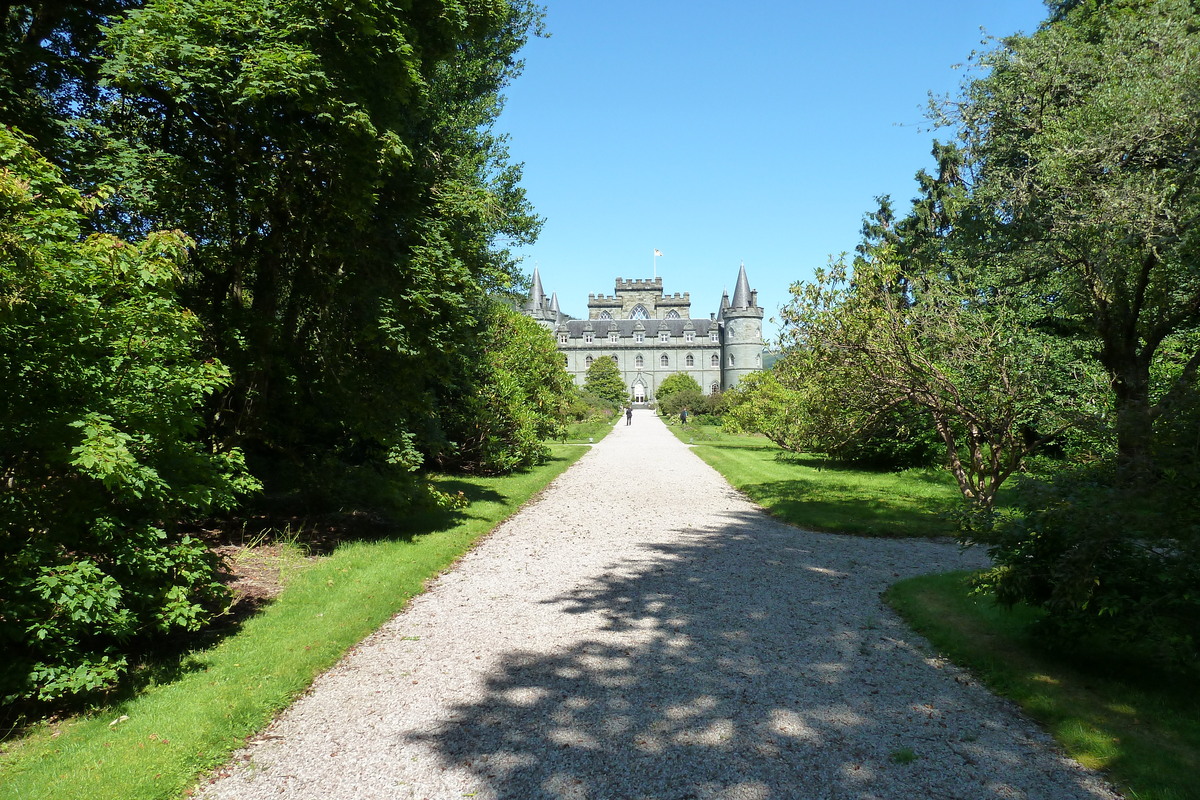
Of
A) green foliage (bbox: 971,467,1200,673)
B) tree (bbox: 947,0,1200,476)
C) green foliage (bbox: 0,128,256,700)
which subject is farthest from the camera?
tree (bbox: 947,0,1200,476)

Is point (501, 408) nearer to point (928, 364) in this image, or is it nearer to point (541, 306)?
point (928, 364)

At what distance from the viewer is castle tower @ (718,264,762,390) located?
92250mm

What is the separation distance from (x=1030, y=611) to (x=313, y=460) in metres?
8.62

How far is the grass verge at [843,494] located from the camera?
10539 millimetres

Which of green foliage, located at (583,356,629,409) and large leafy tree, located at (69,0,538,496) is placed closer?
large leafy tree, located at (69,0,538,496)

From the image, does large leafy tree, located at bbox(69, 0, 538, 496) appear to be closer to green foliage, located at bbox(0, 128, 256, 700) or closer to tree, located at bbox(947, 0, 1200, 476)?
green foliage, located at bbox(0, 128, 256, 700)

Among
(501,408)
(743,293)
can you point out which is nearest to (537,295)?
(743,293)

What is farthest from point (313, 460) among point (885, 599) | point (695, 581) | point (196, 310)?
point (885, 599)

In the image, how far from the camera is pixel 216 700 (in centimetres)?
430

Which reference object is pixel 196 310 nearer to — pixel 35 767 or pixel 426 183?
pixel 426 183

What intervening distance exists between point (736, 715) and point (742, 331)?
3598 inches

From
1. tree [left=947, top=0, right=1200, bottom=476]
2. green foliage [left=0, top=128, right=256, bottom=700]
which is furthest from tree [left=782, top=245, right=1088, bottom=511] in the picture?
green foliage [left=0, top=128, right=256, bottom=700]

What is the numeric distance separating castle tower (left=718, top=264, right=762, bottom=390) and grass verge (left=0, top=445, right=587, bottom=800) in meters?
86.8

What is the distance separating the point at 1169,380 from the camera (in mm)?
13047
